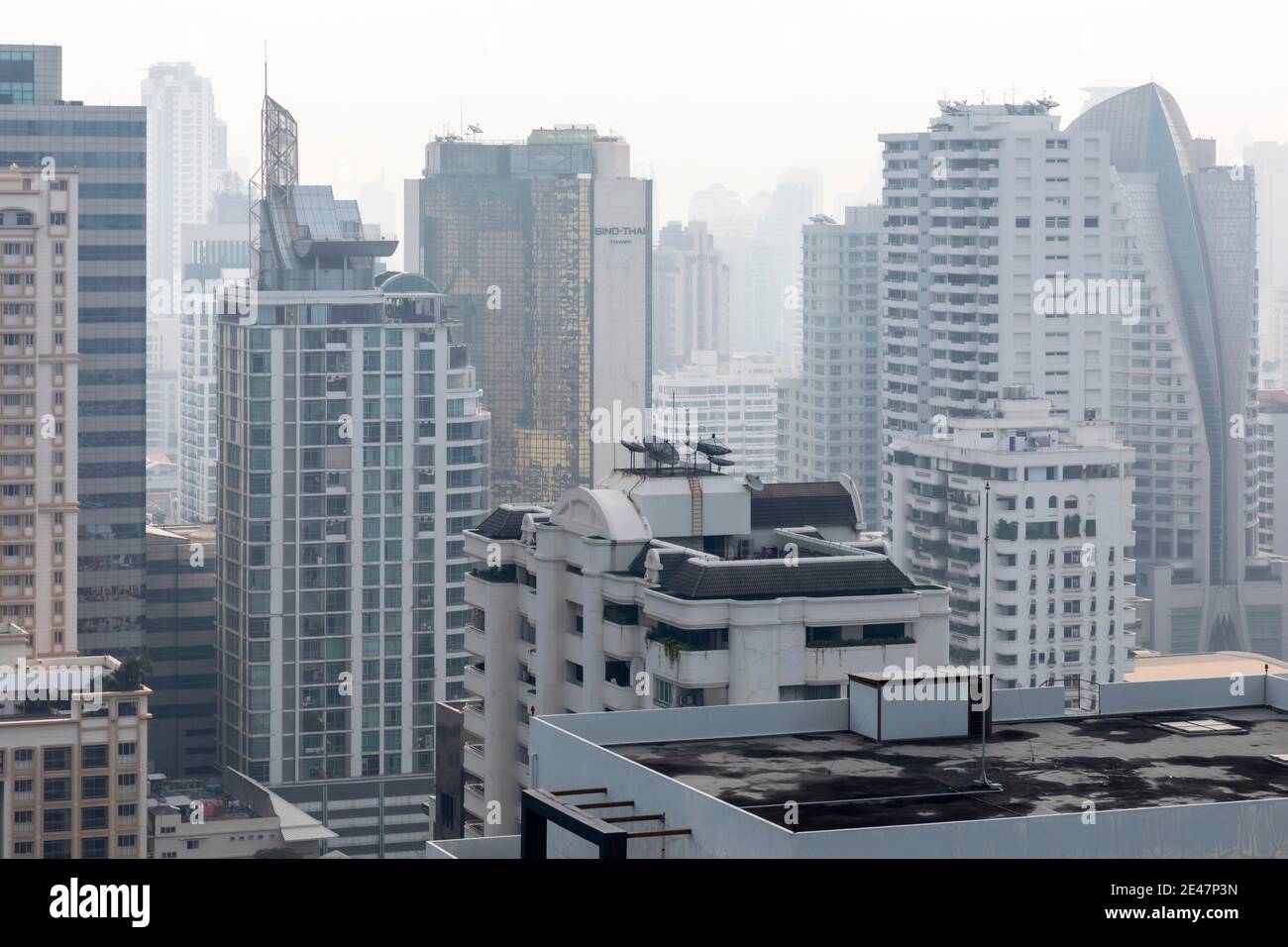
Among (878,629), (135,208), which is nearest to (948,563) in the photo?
(135,208)

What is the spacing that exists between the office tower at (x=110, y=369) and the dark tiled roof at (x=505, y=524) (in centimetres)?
7126

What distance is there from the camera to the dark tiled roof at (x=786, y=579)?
51.0 metres

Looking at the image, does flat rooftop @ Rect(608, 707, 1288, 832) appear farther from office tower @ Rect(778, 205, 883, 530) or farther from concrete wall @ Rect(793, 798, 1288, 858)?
office tower @ Rect(778, 205, 883, 530)

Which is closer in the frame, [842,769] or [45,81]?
[842,769]

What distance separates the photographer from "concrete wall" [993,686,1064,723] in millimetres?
31562

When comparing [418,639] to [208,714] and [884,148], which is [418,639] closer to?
[208,714]

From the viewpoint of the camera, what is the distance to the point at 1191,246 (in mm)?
175375

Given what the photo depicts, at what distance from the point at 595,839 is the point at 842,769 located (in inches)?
198

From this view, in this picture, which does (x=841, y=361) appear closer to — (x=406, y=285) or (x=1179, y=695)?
(x=406, y=285)

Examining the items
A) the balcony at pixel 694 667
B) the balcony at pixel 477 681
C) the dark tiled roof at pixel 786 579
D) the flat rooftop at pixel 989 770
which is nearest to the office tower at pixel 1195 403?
the balcony at pixel 477 681

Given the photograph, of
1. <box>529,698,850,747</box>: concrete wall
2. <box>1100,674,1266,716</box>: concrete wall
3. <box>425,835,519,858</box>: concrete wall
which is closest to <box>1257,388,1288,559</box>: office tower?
<box>1100,674,1266,716</box>: concrete wall

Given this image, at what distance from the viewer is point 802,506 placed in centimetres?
5912

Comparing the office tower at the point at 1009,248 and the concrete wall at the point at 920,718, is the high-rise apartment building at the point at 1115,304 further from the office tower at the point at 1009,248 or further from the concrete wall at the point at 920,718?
the concrete wall at the point at 920,718

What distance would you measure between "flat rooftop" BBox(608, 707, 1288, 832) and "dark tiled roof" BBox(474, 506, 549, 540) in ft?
88.8
